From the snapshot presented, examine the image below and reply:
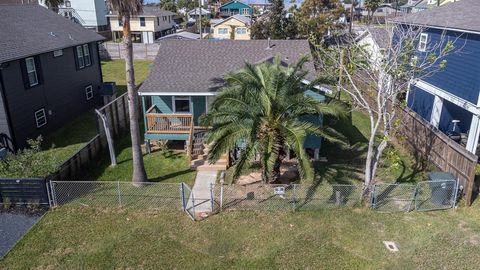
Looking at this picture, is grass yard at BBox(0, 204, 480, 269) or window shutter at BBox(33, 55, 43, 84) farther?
window shutter at BBox(33, 55, 43, 84)

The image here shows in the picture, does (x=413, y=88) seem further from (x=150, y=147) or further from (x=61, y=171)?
(x=61, y=171)

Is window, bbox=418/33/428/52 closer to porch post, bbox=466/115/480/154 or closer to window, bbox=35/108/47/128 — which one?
porch post, bbox=466/115/480/154

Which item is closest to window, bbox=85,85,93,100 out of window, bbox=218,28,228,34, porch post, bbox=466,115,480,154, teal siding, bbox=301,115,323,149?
teal siding, bbox=301,115,323,149

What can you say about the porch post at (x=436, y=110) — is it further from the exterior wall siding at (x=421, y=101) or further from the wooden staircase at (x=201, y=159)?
the wooden staircase at (x=201, y=159)

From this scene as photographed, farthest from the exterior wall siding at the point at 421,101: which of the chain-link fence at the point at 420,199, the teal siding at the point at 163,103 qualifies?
the teal siding at the point at 163,103

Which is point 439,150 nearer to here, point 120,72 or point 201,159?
point 201,159

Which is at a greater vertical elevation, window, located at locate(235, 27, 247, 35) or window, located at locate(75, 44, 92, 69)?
window, located at locate(235, 27, 247, 35)
